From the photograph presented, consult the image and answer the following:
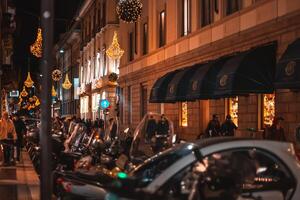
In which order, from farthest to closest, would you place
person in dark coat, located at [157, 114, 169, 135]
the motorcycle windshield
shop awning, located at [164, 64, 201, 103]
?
1. shop awning, located at [164, 64, 201, 103]
2. person in dark coat, located at [157, 114, 169, 135]
3. the motorcycle windshield

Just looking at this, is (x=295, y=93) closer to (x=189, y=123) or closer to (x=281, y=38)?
(x=281, y=38)

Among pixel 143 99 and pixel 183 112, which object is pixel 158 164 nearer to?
pixel 183 112

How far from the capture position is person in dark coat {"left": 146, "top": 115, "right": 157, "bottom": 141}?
10.1m

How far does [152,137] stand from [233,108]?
13.6 m

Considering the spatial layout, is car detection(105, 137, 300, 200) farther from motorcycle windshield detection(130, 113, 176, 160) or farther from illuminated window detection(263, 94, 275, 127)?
illuminated window detection(263, 94, 275, 127)

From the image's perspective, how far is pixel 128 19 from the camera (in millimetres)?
21500

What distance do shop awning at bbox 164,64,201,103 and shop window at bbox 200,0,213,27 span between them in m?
1.98

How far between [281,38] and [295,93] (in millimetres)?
1850

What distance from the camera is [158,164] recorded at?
649cm

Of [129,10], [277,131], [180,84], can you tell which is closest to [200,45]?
[180,84]

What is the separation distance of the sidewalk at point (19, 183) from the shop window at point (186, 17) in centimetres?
1158

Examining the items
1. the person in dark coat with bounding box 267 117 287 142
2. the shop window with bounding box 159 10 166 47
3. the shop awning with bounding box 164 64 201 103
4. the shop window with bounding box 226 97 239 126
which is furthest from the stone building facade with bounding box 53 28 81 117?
the person in dark coat with bounding box 267 117 287 142

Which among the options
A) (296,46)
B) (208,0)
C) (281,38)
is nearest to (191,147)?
(296,46)

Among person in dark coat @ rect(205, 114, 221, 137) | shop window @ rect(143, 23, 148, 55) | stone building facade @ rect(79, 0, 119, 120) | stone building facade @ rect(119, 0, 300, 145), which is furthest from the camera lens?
stone building facade @ rect(79, 0, 119, 120)
